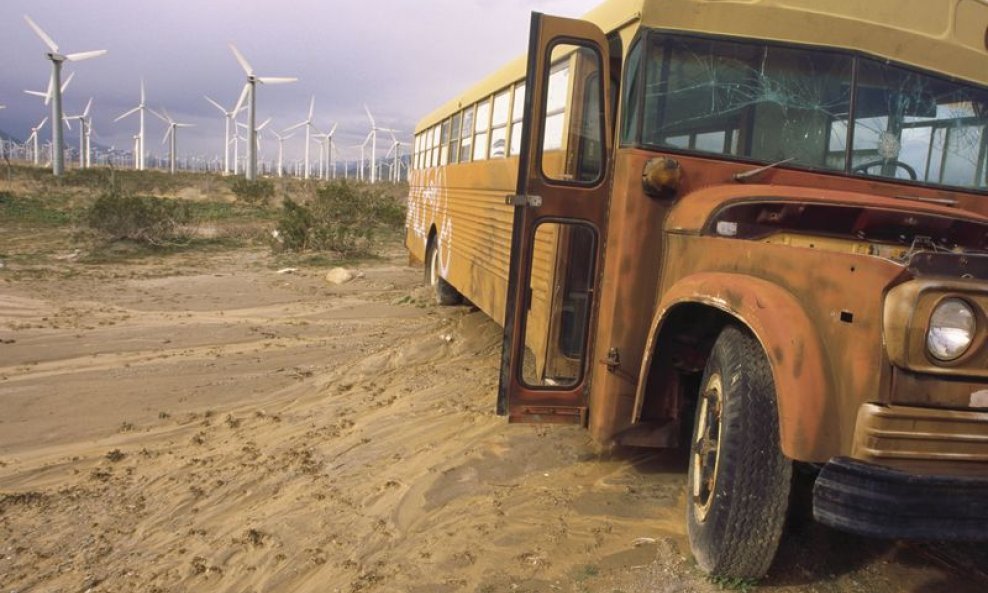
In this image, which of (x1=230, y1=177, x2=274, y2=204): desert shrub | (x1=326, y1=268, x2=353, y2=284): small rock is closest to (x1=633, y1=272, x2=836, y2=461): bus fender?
(x1=326, y1=268, x2=353, y2=284): small rock

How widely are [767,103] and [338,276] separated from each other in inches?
405

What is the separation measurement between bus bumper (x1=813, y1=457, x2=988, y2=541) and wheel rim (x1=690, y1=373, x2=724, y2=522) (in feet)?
2.28

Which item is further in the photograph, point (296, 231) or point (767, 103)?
point (296, 231)

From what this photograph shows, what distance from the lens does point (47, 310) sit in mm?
9656

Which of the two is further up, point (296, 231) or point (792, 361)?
point (792, 361)

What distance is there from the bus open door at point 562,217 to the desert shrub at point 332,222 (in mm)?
13637

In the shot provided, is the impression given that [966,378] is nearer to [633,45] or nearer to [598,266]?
[598,266]

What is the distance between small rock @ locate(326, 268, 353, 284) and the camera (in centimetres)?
1316

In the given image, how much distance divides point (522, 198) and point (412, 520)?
1.84m

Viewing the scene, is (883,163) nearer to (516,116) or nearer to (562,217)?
(562,217)

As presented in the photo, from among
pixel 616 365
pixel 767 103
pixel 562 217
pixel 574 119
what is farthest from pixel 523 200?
pixel 767 103

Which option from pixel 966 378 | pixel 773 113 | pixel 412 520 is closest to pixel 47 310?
pixel 412 520

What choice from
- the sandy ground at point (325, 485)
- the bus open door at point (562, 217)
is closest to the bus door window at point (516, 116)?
the bus open door at point (562, 217)

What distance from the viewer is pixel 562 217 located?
4211 mm
